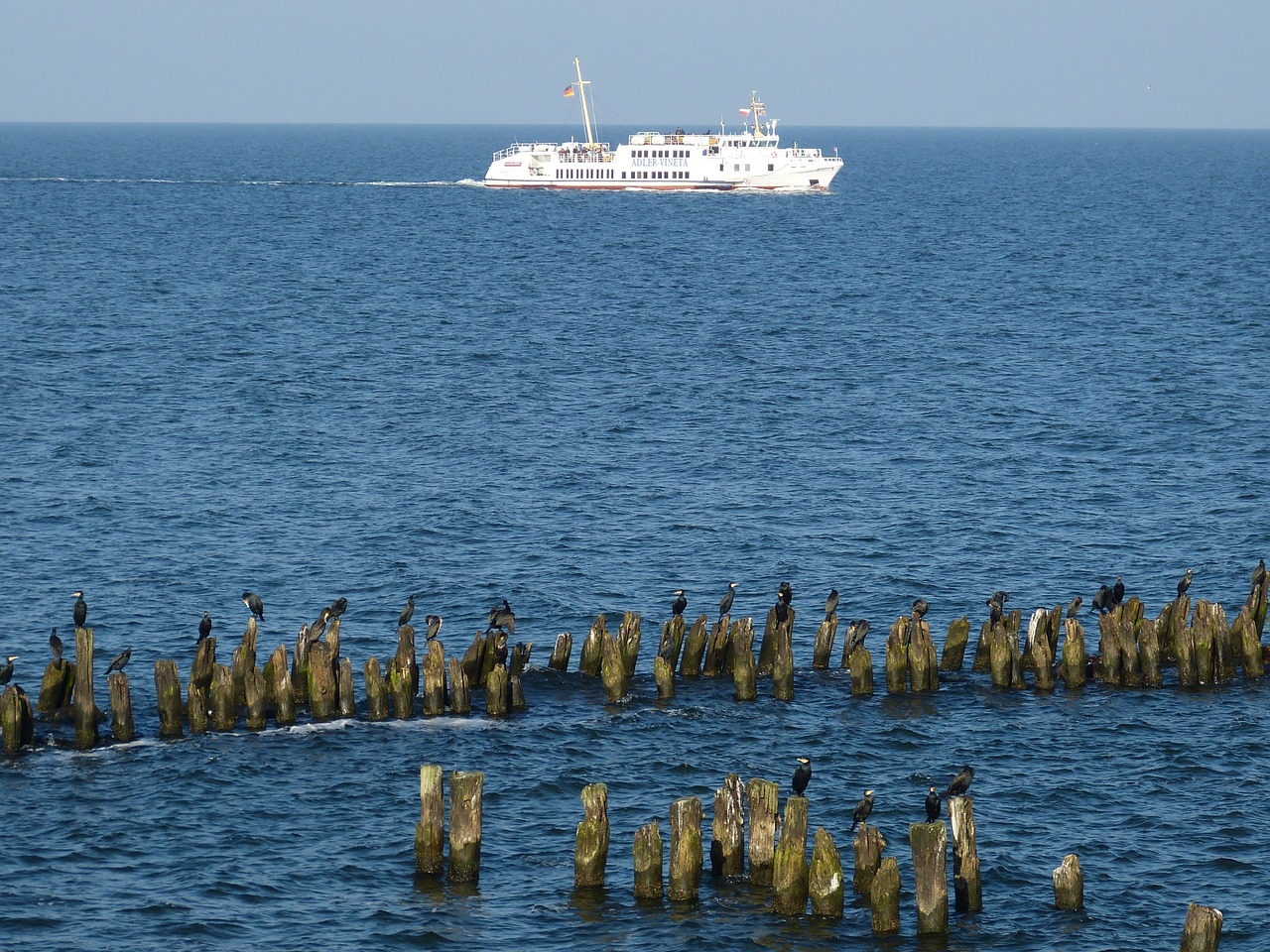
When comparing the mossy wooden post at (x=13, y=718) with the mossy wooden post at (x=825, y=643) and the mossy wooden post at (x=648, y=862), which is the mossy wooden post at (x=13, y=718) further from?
the mossy wooden post at (x=825, y=643)

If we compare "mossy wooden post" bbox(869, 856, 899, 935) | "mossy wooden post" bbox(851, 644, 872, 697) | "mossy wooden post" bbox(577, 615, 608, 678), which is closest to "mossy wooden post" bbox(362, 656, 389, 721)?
"mossy wooden post" bbox(577, 615, 608, 678)

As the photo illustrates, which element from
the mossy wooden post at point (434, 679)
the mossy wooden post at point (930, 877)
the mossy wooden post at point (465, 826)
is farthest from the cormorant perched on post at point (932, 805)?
the mossy wooden post at point (434, 679)

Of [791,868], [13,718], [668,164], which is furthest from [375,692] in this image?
[668,164]

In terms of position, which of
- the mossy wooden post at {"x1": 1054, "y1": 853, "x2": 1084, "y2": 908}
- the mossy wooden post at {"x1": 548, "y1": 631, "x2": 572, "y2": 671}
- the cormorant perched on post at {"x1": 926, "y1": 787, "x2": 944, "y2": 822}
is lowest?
the mossy wooden post at {"x1": 1054, "y1": 853, "x2": 1084, "y2": 908}

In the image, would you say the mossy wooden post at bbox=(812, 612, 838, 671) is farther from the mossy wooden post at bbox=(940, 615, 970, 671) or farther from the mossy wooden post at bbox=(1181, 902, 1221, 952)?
the mossy wooden post at bbox=(1181, 902, 1221, 952)

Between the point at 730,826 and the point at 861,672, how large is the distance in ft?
30.8

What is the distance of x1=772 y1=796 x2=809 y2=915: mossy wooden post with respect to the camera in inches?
964

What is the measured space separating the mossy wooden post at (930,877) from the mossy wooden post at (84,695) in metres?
16.0

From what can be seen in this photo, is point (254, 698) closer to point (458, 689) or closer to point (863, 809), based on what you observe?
point (458, 689)

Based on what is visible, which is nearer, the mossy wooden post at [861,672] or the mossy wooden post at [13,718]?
the mossy wooden post at [13,718]

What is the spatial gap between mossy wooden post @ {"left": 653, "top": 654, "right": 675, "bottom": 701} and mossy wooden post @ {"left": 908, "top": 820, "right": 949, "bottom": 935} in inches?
399

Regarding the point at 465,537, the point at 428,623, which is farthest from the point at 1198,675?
the point at 465,537

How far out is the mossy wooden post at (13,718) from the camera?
30.0 m

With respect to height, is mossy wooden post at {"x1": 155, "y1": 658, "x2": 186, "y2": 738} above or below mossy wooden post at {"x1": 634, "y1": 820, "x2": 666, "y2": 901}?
above
